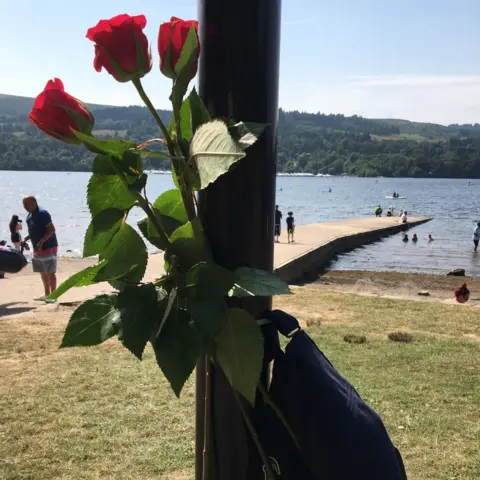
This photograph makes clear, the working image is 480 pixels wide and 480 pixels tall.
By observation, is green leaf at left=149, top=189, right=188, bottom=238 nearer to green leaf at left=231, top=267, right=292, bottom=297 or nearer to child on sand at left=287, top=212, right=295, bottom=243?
green leaf at left=231, top=267, right=292, bottom=297

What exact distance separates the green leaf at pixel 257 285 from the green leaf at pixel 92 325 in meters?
0.22

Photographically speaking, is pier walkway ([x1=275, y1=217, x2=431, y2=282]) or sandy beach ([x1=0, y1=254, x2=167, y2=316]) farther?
pier walkway ([x1=275, y1=217, x2=431, y2=282])

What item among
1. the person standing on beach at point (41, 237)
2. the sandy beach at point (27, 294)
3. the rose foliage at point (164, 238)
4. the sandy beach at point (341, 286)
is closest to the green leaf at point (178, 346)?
the rose foliage at point (164, 238)

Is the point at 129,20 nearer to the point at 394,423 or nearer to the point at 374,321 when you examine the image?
the point at 394,423

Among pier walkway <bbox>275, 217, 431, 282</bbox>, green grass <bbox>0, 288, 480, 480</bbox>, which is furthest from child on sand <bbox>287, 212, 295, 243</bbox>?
green grass <bbox>0, 288, 480, 480</bbox>

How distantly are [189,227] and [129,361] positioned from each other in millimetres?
4658

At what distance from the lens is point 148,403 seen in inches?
177

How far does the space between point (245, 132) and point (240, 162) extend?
26 cm

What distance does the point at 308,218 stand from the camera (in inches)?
2099

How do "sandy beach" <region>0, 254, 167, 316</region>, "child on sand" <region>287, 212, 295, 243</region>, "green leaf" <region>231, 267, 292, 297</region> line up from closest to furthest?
"green leaf" <region>231, 267, 292, 297</region> → "sandy beach" <region>0, 254, 167, 316</region> → "child on sand" <region>287, 212, 295, 243</region>

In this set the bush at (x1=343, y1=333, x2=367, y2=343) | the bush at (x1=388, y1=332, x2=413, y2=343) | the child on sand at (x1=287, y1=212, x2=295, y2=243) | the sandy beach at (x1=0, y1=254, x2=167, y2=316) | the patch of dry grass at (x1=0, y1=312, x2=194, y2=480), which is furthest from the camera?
the child on sand at (x1=287, y1=212, x2=295, y2=243)

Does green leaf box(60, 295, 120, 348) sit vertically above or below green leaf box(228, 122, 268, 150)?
below

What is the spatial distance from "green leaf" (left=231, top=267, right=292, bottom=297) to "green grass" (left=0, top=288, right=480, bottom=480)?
2594mm

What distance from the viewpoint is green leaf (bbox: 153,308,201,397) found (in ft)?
3.41
